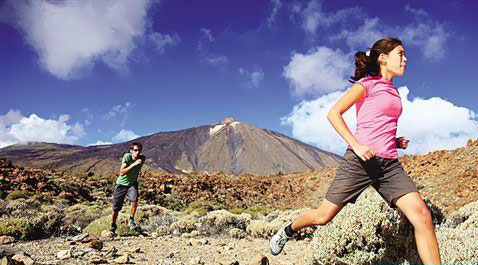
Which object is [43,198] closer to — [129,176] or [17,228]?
[17,228]

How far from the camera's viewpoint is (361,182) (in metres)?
3.23

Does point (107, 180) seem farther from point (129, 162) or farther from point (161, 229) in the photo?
point (129, 162)

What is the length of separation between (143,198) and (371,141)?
57.2 ft

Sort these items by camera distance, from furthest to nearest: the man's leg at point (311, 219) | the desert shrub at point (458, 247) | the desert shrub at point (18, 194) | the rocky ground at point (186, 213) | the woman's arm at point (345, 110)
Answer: the desert shrub at point (18, 194) → the rocky ground at point (186, 213) → the desert shrub at point (458, 247) → the man's leg at point (311, 219) → the woman's arm at point (345, 110)

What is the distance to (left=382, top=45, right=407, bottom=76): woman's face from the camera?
330 cm

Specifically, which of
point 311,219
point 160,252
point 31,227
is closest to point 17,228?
point 31,227

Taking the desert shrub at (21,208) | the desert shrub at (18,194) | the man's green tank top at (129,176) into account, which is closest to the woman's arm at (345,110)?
the man's green tank top at (129,176)

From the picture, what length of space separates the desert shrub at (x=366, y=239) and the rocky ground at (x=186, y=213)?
17.0 inches

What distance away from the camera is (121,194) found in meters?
7.67

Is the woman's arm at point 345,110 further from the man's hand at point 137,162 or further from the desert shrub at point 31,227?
the desert shrub at point 31,227

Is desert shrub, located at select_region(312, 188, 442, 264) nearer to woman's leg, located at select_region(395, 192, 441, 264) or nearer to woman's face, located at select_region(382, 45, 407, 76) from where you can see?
woman's leg, located at select_region(395, 192, 441, 264)

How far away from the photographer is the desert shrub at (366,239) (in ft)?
16.0

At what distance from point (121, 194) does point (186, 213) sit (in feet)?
22.7

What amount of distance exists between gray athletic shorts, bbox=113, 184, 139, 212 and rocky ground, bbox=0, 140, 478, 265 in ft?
2.15
